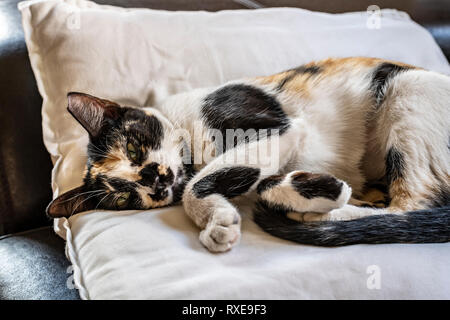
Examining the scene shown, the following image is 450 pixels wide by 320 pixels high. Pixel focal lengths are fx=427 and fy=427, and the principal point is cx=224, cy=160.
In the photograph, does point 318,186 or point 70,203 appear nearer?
point 318,186

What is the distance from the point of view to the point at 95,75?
1333 millimetres

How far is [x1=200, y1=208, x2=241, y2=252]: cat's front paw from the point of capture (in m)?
0.94

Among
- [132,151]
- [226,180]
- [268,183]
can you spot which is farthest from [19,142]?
[268,183]

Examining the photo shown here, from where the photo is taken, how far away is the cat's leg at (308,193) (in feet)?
3.35

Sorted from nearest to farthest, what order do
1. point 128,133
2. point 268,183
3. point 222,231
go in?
point 222,231
point 268,183
point 128,133

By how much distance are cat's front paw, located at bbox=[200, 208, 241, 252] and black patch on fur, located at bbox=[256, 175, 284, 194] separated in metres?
0.12

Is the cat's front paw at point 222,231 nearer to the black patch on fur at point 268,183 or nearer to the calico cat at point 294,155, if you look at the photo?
the calico cat at point 294,155

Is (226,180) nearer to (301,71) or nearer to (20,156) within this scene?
(301,71)

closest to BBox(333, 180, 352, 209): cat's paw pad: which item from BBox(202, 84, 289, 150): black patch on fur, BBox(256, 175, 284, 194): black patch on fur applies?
BBox(256, 175, 284, 194): black patch on fur

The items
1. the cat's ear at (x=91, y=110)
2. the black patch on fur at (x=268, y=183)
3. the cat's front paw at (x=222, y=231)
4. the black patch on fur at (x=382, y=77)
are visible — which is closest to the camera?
the cat's front paw at (x=222, y=231)

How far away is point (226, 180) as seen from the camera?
1108 mm

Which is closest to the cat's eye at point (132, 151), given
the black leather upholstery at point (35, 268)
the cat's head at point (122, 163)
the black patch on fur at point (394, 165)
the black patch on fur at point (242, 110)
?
the cat's head at point (122, 163)

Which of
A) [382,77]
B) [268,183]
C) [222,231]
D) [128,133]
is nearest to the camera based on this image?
[222,231]

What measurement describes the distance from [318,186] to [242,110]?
32cm
